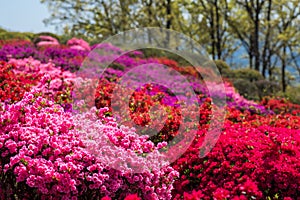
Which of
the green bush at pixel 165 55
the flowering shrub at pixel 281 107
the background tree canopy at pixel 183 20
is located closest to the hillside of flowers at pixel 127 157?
the flowering shrub at pixel 281 107

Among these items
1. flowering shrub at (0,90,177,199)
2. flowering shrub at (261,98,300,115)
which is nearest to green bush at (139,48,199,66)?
flowering shrub at (261,98,300,115)

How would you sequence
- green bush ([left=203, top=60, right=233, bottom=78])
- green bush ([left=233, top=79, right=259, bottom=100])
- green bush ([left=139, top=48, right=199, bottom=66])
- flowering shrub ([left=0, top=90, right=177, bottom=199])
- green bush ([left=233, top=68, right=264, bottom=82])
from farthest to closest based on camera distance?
green bush ([left=139, top=48, right=199, bottom=66]) < green bush ([left=233, top=68, right=264, bottom=82]) < green bush ([left=203, top=60, right=233, bottom=78]) < green bush ([left=233, top=79, right=259, bottom=100]) < flowering shrub ([left=0, top=90, right=177, bottom=199])

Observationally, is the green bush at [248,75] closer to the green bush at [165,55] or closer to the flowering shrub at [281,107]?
the green bush at [165,55]

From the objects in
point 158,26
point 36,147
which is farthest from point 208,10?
point 36,147

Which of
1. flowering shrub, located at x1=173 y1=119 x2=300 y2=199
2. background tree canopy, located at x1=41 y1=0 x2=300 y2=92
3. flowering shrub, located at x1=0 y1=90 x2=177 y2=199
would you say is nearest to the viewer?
flowering shrub, located at x1=0 y1=90 x2=177 y2=199

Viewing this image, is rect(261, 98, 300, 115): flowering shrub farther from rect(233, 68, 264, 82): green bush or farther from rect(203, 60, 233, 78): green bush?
rect(233, 68, 264, 82): green bush

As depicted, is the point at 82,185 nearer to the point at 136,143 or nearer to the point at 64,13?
the point at 136,143

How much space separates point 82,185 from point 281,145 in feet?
10.6

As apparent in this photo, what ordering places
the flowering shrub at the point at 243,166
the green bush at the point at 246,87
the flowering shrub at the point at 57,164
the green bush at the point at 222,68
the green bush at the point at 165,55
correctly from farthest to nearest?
1. the green bush at the point at 165,55
2. the green bush at the point at 222,68
3. the green bush at the point at 246,87
4. the flowering shrub at the point at 243,166
5. the flowering shrub at the point at 57,164

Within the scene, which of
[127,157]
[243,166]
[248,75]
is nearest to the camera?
[127,157]

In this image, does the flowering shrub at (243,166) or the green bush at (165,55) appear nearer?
the flowering shrub at (243,166)

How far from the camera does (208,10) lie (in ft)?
99.1

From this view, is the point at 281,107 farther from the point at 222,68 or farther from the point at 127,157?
the point at 127,157

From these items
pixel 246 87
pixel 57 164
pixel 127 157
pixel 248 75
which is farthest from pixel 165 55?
pixel 57 164
